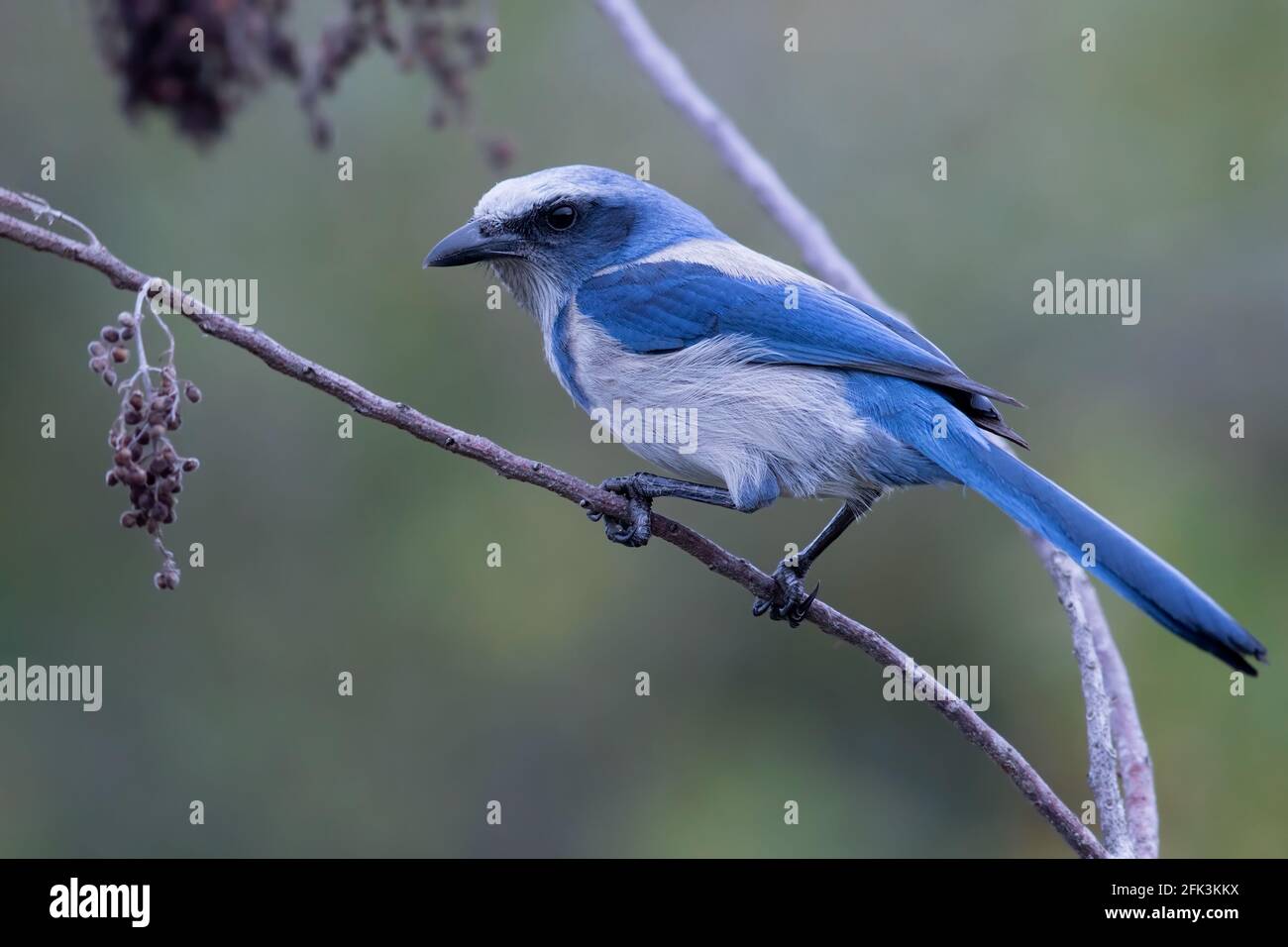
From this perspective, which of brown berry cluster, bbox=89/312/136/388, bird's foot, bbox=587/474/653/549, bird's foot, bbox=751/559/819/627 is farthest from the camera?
bird's foot, bbox=751/559/819/627

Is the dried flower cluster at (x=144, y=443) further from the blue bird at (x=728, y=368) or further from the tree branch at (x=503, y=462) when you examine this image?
the blue bird at (x=728, y=368)

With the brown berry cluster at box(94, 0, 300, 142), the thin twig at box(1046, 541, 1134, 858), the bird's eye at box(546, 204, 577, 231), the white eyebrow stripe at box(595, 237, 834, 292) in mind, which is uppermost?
the brown berry cluster at box(94, 0, 300, 142)

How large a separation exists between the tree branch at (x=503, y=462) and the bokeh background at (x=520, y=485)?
2489 mm

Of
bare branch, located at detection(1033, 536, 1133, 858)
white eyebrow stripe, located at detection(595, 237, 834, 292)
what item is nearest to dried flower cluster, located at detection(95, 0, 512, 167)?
white eyebrow stripe, located at detection(595, 237, 834, 292)

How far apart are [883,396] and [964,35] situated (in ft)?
11.1

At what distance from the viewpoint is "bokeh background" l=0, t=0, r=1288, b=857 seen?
231 inches

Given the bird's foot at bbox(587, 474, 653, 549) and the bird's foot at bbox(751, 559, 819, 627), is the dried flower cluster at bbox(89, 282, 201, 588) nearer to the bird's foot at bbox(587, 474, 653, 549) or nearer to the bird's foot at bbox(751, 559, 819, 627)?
the bird's foot at bbox(587, 474, 653, 549)

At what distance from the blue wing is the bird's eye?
0.69 ft

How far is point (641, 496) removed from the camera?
378 centimetres

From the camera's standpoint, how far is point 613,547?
6285 millimetres

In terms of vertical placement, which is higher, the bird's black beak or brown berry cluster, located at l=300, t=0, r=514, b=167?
brown berry cluster, located at l=300, t=0, r=514, b=167

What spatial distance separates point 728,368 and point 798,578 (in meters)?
0.65

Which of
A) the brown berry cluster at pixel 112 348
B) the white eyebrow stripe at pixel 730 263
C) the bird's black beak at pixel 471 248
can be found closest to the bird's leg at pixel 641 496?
the white eyebrow stripe at pixel 730 263

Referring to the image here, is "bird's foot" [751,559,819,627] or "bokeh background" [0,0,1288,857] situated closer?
"bird's foot" [751,559,819,627]
